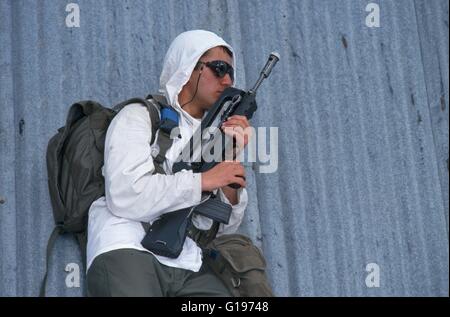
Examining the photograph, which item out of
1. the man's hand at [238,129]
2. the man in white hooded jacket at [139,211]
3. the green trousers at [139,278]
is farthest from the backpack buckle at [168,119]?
the green trousers at [139,278]

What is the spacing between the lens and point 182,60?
3.11m

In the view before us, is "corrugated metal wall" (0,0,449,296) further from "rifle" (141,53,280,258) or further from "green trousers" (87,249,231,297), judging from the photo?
"green trousers" (87,249,231,297)

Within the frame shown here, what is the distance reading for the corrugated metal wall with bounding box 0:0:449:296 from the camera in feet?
11.1

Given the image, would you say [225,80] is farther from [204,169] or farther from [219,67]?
[204,169]

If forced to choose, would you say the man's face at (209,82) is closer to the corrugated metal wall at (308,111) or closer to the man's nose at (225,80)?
the man's nose at (225,80)

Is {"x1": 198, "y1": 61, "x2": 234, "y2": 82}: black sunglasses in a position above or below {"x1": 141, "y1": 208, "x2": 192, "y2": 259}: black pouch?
above

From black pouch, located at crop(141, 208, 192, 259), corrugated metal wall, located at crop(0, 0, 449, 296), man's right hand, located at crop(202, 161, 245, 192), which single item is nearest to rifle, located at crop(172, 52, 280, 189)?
man's right hand, located at crop(202, 161, 245, 192)

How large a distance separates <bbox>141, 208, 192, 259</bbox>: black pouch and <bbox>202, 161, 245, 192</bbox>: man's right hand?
4.2 inches

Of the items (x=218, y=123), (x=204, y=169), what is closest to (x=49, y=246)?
(x=204, y=169)

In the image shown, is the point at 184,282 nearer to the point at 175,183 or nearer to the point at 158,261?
the point at 158,261

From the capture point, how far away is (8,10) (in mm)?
3463

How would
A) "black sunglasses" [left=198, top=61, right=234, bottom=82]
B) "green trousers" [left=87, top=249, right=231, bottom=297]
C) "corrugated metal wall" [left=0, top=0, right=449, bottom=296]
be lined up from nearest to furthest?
"green trousers" [left=87, top=249, right=231, bottom=297] < "black sunglasses" [left=198, top=61, right=234, bottom=82] < "corrugated metal wall" [left=0, top=0, right=449, bottom=296]

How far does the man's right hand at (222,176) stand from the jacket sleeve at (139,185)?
32 mm

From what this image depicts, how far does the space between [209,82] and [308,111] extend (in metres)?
0.66
